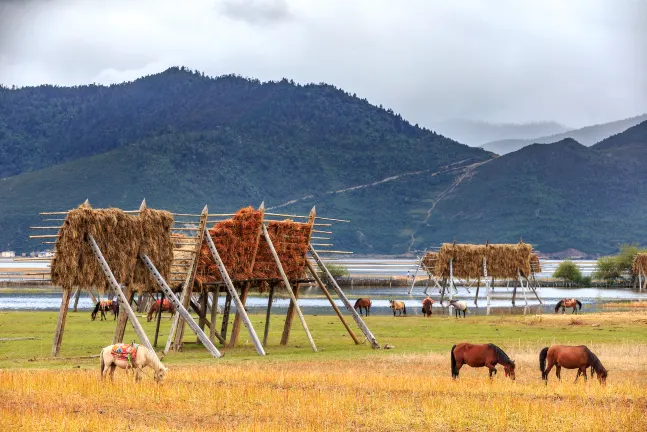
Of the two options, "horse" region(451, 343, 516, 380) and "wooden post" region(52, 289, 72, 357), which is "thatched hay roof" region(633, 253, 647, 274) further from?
"horse" region(451, 343, 516, 380)

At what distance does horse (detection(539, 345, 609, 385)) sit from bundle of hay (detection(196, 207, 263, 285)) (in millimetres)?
15043

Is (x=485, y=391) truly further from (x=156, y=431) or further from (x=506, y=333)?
(x=506, y=333)

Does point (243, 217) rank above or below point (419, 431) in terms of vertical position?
above

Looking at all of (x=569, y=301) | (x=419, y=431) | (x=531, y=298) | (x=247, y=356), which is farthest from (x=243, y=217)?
(x=531, y=298)

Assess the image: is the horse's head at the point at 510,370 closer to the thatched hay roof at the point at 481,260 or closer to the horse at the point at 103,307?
the horse at the point at 103,307

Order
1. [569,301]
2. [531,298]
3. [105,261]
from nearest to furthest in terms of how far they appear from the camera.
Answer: [105,261], [569,301], [531,298]

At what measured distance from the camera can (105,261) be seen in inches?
1237

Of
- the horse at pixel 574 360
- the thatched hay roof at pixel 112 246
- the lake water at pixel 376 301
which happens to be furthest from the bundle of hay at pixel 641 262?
the horse at pixel 574 360

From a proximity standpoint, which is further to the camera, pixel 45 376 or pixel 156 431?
pixel 45 376

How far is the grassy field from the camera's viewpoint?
18.1 metres

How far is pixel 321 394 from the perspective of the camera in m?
20.9

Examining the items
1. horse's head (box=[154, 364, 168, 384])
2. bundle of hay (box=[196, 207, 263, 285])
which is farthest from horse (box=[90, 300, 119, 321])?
horse's head (box=[154, 364, 168, 384])

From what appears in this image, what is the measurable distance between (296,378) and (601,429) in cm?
849

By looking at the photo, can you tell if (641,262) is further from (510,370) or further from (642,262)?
(510,370)
